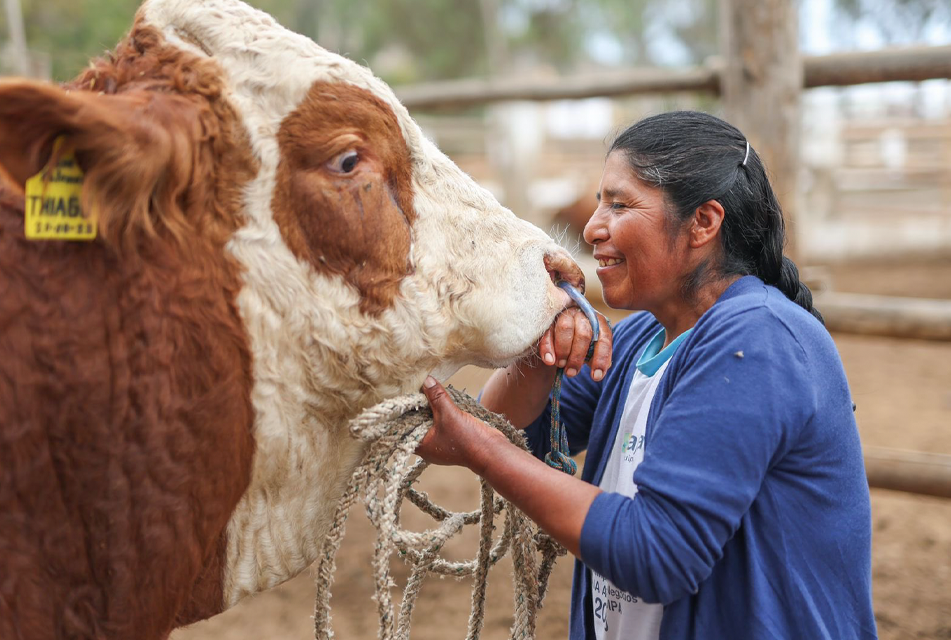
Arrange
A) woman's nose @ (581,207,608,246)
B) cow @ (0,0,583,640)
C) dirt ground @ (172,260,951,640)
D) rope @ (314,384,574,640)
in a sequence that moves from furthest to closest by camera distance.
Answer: dirt ground @ (172,260,951,640) < woman's nose @ (581,207,608,246) < rope @ (314,384,574,640) < cow @ (0,0,583,640)

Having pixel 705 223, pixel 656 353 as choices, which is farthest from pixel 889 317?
pixel 705 223

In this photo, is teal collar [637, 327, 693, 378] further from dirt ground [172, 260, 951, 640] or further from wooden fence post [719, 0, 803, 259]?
wooden fence post [719, 0, 803, 259]

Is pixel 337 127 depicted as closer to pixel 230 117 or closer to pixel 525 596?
pixel 230 117

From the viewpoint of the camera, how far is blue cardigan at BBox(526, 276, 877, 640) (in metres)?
1.37

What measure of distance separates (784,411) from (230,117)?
3.41ft

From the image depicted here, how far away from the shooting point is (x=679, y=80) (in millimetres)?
3965

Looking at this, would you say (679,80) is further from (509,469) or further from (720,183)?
(509,469)

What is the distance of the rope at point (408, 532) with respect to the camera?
1.52m

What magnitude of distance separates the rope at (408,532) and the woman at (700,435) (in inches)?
3.2

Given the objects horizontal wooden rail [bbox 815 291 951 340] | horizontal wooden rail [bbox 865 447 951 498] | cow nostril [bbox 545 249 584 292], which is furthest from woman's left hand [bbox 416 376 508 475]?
horizontal wooden rail [bbox 815 291 951 340]

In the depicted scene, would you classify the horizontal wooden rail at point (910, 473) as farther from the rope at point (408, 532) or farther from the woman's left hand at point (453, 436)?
the woman's left hand at point (453, 436)

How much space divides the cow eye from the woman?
436 mm

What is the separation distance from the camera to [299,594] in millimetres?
3727

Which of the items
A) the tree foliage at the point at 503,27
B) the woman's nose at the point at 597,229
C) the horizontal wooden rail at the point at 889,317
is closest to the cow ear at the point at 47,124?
the woman's nose at the point at 597,229
